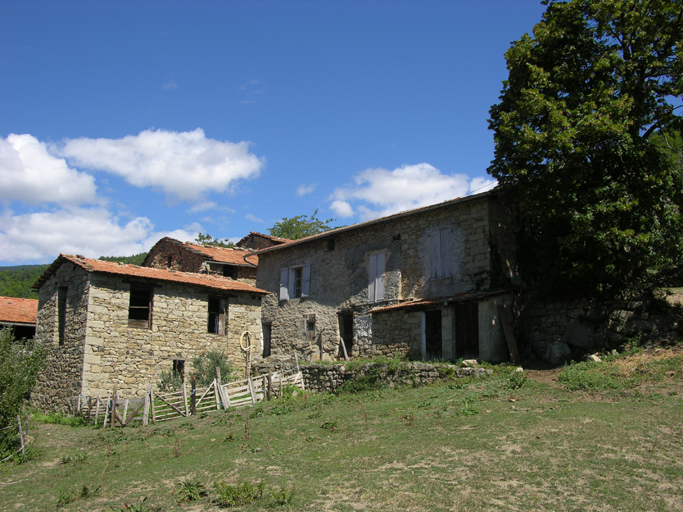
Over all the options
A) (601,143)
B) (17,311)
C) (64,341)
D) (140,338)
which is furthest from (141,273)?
(601,143)

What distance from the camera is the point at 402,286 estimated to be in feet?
73.6

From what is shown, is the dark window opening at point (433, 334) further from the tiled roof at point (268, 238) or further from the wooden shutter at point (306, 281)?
the tiled roof at point (268, 238)

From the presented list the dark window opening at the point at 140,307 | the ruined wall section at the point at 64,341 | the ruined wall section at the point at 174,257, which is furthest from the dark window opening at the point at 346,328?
the ruined wall section at the point at 64,341

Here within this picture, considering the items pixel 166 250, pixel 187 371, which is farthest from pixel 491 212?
pixel 166 250

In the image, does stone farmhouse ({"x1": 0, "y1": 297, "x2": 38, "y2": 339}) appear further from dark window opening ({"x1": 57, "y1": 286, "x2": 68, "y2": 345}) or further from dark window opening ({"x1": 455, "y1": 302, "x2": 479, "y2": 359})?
dark window opening ({"x1": 455, "y1": 302, "x2": 479, "y2": 359})

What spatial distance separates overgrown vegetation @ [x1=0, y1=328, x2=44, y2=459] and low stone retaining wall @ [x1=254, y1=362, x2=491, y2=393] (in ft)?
28.6

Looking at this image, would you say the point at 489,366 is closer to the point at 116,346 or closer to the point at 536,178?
the point at 536,178

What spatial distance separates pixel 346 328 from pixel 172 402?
9249mm

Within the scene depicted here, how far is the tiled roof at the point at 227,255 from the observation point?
28594 mm

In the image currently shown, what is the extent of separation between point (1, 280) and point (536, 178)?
72.7 m

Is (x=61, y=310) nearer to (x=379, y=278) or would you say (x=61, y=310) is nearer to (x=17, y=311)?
(x=17, y=311)

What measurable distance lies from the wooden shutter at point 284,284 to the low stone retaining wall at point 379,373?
19.3 ft

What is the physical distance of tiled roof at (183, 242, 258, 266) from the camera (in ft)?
93.8

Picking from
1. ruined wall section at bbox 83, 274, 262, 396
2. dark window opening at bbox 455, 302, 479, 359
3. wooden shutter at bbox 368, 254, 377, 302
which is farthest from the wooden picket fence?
wooden shutter at bbox 368, 254, 377, 302
